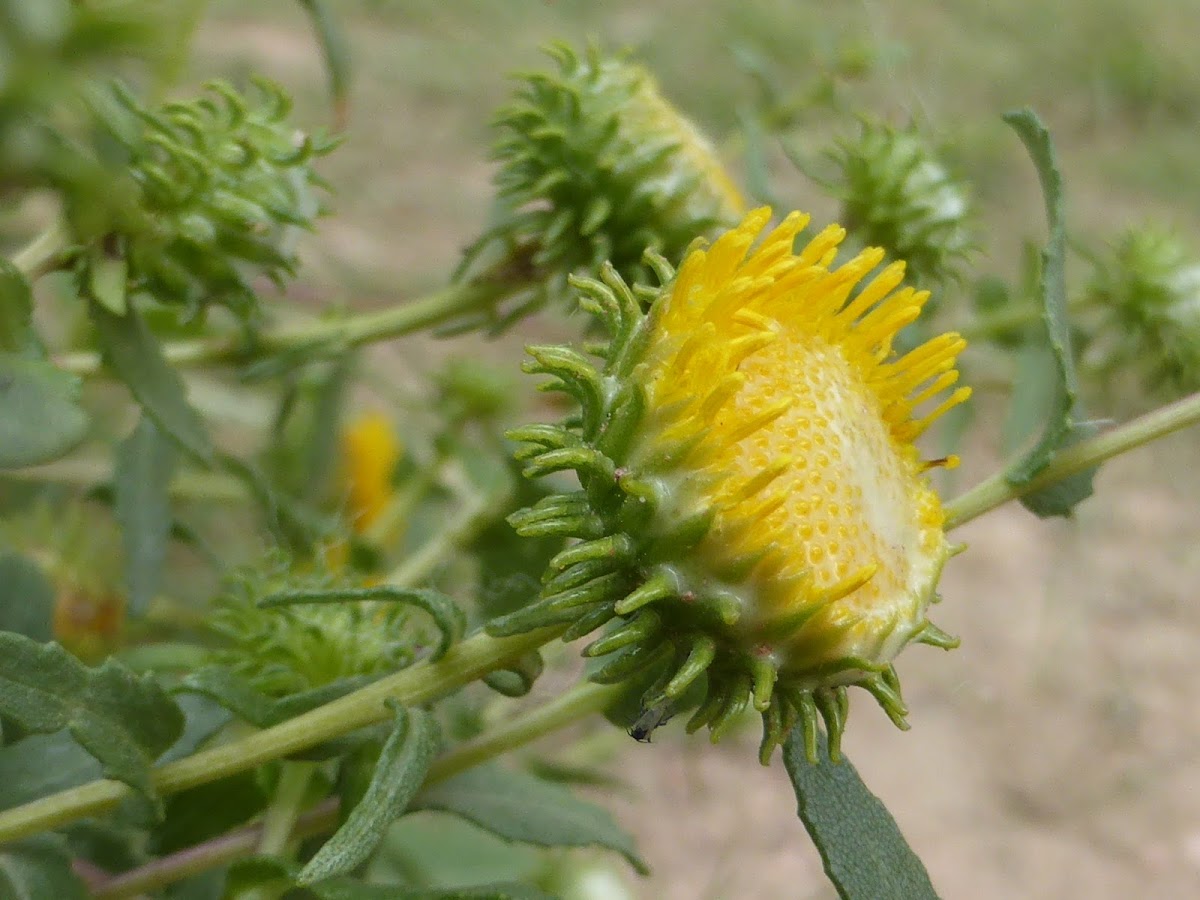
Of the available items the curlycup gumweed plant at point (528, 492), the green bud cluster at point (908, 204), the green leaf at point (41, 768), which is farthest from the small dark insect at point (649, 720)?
the green bud cluster at point (908, 204)

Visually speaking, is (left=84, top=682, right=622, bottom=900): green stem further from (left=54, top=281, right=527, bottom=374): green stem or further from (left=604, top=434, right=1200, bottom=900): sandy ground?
(left=604, top=434, right=1200, bottom=900): sandy ground

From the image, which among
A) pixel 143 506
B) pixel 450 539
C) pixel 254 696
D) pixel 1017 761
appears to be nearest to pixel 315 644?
pixel 254 696

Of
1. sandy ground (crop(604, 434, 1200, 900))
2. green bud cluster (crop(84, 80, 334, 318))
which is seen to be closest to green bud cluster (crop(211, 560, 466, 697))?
green bud cluster (crop(84, 80, 334, 318))

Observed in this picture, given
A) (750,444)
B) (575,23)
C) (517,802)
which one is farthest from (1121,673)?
(575,23)

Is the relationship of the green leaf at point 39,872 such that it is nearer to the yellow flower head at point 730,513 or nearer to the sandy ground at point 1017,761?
the yellow flower head at point 730,513

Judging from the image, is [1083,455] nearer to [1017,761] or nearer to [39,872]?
[39,872]

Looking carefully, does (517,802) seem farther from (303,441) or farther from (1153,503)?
(1153,503)
